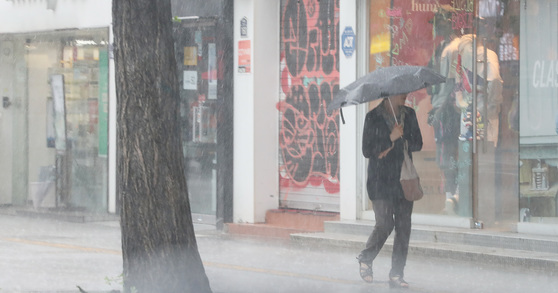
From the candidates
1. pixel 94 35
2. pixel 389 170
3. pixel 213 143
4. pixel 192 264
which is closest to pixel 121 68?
pixel 192 264

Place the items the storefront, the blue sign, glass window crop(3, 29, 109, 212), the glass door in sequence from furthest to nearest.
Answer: glass window crop(3, 29, 109, 212)
the glass door
the blue sign
the storefront

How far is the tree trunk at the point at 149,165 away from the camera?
298 inches

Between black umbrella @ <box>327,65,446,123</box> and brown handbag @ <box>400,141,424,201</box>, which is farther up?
black umbrella @ <box>327,65,446,123</box>

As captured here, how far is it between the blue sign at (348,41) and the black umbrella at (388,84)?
12.7ft

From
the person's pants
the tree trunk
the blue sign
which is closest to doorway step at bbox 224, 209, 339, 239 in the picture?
the blue sign

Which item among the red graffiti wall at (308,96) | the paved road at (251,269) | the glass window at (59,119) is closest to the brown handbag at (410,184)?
the paved road at (251,269)

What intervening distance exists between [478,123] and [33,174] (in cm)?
900

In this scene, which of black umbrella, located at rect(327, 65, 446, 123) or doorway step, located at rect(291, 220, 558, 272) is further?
doorway step, located at rect(291, 220, 558, 272)

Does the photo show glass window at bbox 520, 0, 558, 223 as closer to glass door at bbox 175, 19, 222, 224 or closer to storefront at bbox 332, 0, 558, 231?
storefront at bbox 332, 0, 558, 231

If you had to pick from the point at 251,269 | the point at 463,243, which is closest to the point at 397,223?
the point at 251,269

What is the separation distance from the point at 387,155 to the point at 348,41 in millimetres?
4361

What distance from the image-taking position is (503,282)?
9773 millimetres

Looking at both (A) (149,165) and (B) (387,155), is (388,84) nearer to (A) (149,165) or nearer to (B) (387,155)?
(B) (387,155)

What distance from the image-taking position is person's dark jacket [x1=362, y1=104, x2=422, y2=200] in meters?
9.24
